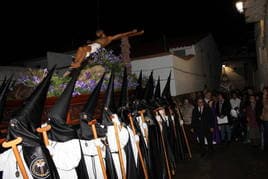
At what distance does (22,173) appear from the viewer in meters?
1.73

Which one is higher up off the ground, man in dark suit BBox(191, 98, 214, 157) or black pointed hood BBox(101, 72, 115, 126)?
black pointed hood BBox(101, 72, 115, 126)

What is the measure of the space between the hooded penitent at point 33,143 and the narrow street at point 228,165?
10.4ft

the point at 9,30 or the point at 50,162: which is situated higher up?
the point at 9,30

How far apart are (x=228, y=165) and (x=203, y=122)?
46.3 inches

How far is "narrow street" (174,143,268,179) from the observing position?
4219mm

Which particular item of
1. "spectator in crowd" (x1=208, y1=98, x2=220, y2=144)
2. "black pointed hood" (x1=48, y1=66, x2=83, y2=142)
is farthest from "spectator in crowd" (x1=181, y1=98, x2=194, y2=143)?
"black pointed hood" (x1=48, y1=66, x2=83, y2=142)

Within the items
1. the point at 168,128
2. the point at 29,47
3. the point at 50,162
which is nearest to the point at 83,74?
the point at 50,162

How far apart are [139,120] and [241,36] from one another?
Result: 483 inches

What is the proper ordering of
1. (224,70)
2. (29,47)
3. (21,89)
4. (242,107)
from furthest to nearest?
(224,70), (29,47), (242,107), (21,89)

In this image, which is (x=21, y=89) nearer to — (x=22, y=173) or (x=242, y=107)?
(x=22, y=173)

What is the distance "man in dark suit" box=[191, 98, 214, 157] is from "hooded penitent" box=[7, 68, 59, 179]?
4.39m

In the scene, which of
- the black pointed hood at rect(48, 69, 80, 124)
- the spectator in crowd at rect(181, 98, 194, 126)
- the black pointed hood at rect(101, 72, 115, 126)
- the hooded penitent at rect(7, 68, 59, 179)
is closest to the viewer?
the hooded penitent at rect(7, 68, 59, 179)

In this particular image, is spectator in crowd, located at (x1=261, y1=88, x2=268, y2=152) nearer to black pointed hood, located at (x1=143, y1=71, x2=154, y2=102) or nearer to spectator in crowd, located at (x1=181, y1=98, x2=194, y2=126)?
spectator in crowd, located at (x1=181, y1=98, x2=194, y2=126)

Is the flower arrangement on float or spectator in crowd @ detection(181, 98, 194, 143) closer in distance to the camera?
the flower arrangement on float
